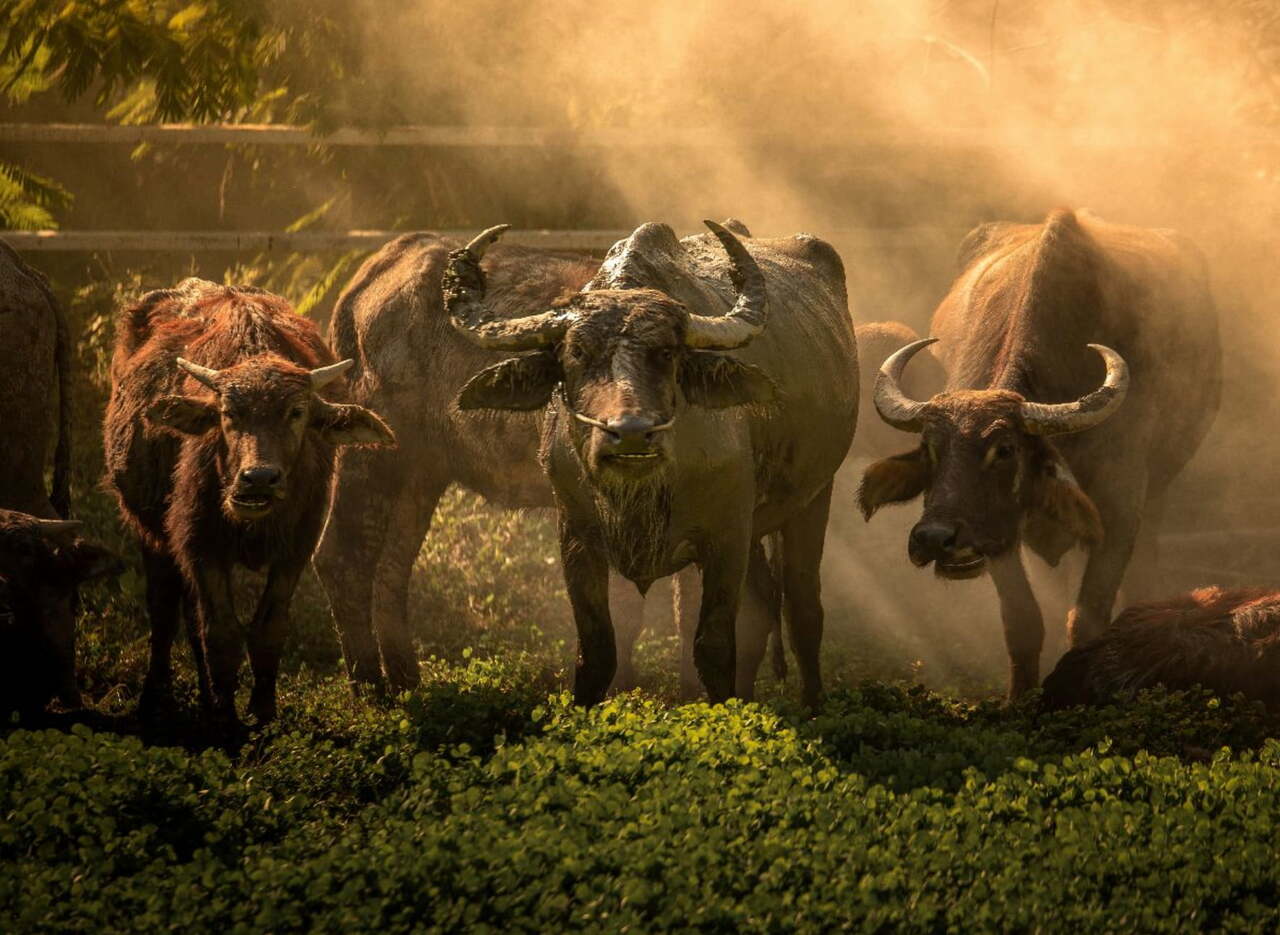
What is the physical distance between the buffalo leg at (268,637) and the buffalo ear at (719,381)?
2.51 m

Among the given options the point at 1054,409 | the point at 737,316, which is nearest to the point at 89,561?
the point at 737,316

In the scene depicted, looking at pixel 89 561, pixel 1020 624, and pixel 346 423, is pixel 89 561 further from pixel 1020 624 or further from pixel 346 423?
pixel 1020 624

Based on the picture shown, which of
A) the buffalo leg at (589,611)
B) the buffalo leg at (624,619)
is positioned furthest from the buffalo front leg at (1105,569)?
the buffalo leg at (589,611)

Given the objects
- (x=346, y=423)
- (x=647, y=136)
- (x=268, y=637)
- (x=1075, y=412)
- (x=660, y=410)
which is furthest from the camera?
(x=647, y=136)

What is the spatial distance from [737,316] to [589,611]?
151cm

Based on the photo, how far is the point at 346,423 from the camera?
873cm

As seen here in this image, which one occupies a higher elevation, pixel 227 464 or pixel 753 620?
pixel 227 464

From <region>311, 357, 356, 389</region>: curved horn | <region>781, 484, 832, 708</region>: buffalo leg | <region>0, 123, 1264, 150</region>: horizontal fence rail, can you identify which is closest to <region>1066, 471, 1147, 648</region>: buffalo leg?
<region>781, 484, 832, 708</region>: buffalo leg

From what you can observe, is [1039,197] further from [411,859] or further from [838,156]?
[411,859]

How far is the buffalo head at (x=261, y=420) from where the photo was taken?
805cm

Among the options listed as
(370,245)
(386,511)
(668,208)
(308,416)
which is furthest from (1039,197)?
(308,416)

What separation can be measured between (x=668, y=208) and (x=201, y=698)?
7.13 metres

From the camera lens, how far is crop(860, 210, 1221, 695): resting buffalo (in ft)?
29.2

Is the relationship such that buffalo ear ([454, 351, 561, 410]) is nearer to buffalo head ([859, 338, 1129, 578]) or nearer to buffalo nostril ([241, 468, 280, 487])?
buffalo nostril ([241, 468, 280, 487])
